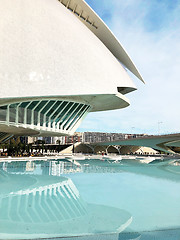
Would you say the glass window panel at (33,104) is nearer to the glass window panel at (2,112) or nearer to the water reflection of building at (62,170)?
the glass window panel at (2,112)

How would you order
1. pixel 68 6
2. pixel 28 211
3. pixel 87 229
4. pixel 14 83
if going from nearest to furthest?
pixel 87 229
pixel 28 211
pixel 14 83
pixel 68 6

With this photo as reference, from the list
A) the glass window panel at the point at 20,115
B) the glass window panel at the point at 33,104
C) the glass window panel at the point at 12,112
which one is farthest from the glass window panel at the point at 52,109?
the glass window panel at the point at 12,112

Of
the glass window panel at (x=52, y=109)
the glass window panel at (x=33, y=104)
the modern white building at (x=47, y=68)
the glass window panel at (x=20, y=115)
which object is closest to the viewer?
the modern white building at (x=47, y=68)

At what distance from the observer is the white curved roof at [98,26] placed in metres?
32.2

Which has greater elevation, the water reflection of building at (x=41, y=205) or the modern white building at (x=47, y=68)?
the modern white building at (x=47, y=68)

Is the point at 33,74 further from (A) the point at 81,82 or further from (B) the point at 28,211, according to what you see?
(B) the point at 28,211

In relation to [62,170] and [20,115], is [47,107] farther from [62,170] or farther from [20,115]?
[62,170]

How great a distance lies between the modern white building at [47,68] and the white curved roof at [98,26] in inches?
65.4

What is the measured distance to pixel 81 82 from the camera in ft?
81.0

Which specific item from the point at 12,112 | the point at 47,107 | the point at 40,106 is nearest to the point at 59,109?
the point at 47,107

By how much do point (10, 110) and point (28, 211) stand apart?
17499 millimetres

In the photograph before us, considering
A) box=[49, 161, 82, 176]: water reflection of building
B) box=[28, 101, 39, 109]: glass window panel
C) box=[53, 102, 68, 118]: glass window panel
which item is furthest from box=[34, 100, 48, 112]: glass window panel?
box=[49, 161, 82, 176]: water reflection of building

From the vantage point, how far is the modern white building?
72.8ft

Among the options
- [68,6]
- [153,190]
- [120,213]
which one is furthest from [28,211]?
[68,6]
